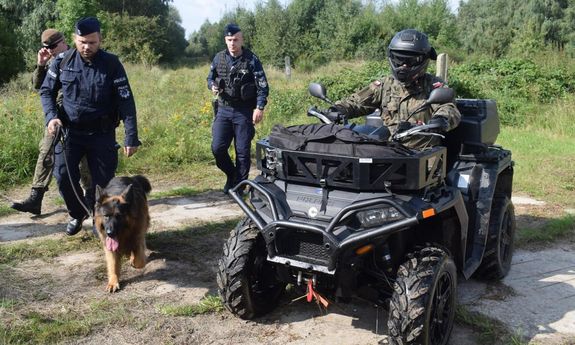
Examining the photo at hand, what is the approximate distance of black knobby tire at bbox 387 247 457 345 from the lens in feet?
9.53

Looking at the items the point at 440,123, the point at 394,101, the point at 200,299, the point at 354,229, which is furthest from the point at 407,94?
the point at 200,299

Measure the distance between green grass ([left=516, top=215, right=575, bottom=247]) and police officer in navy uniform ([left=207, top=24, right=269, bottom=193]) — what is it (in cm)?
311

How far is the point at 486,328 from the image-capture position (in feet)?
11.6

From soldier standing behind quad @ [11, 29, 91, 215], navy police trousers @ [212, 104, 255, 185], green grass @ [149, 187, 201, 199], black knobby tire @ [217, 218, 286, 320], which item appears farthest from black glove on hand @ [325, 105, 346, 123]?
green grass @ [149, 187, 201, 199]

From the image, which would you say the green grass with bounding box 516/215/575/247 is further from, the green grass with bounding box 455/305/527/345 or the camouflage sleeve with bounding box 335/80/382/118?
the camouflage sleeve with bounding box 335/80/382/118

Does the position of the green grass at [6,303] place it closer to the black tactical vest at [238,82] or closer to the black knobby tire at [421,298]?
the black knobby tire at [421,298]

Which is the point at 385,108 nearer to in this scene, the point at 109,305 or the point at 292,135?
the point at 292,135

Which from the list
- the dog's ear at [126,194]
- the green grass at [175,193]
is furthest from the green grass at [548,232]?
the green grass at [175,193]

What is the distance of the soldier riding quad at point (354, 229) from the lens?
116 inches

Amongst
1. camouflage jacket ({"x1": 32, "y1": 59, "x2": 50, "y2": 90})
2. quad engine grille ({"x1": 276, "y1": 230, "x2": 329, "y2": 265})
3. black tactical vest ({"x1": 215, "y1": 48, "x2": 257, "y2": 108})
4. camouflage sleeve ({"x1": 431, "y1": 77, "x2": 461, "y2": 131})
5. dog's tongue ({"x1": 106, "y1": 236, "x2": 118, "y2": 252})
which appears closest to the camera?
quad engine grille ({"x1": 276, "y1": 230, "x2": 329, "y2": 265})

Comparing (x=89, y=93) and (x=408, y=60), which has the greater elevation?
(x=408, y=60)

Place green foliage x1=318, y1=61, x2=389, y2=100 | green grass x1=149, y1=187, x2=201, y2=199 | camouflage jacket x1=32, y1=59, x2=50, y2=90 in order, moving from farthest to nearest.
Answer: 1. green foliage x1=318, y1=61, x2=389, y2=100
2. green grass x1=149, y1=187, x2=201, y2=199
3. camouflage jacket x1=32, y1=59, x2=50, y2=90

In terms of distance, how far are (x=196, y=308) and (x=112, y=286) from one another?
2.71 ft

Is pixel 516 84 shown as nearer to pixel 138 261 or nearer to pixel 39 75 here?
pixel 39 75
